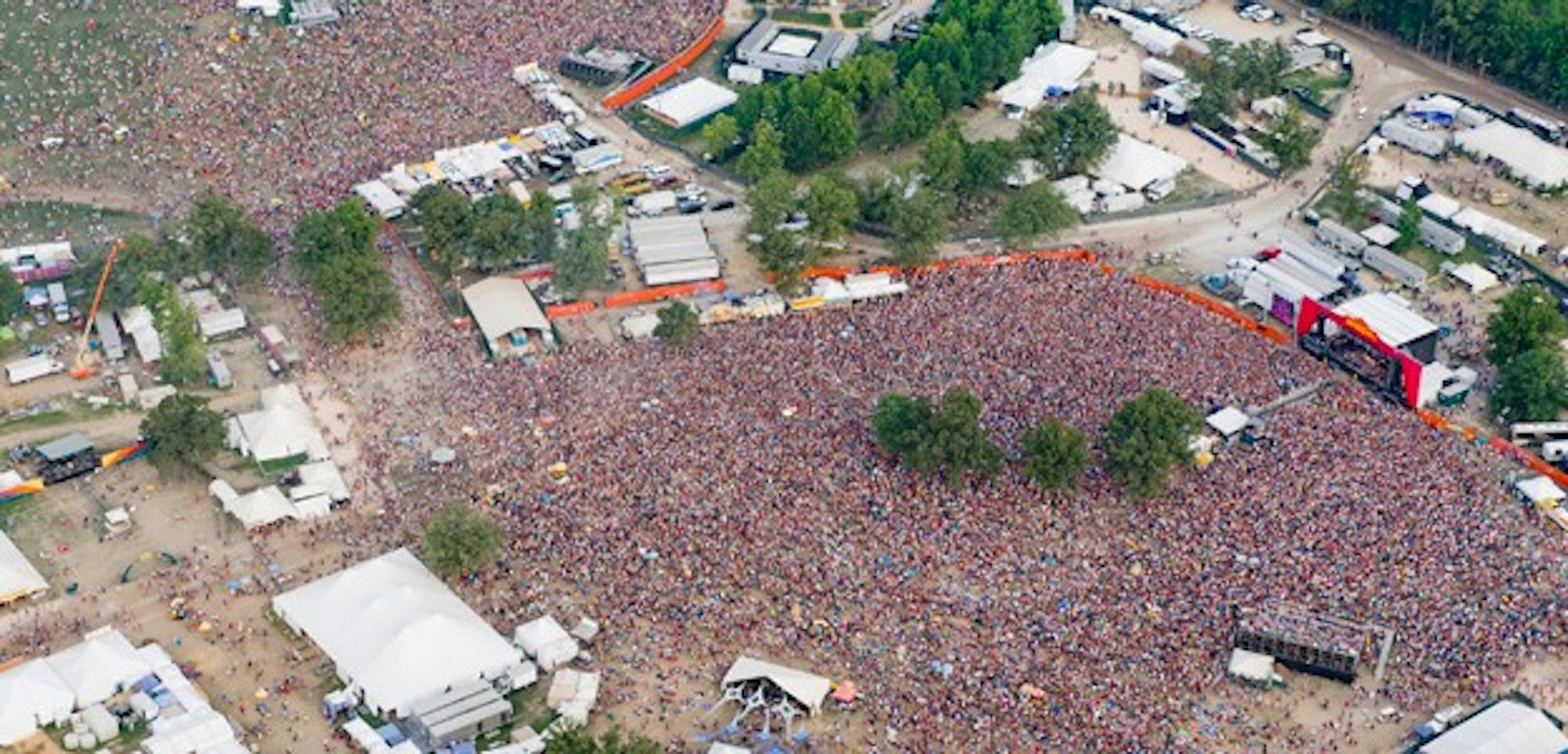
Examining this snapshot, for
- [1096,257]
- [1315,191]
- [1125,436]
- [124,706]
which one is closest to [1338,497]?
[1125,436]

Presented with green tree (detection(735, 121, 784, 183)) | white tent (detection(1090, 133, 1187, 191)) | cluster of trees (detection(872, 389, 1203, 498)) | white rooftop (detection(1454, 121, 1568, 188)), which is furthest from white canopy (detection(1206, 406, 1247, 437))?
white rooftop (detection(1454, 121, 1568, 188))

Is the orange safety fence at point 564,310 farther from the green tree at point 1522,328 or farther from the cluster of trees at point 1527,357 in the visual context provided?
the green tree at point 1522,328

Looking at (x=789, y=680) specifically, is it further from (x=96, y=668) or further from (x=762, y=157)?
(x=762, y=157)

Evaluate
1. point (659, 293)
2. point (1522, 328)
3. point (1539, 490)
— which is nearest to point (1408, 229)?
point (1522, 328)

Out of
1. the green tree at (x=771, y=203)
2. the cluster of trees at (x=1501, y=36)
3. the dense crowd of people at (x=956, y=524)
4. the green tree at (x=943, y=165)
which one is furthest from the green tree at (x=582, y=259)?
the cluster of trees at (x=1501, y=36)

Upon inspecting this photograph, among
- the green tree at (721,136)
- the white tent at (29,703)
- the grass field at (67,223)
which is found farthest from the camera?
the green tree at (721,136)

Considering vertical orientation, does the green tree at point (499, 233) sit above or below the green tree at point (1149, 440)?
above

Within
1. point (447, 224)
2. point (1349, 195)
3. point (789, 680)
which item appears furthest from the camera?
point (1349, 195)
